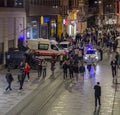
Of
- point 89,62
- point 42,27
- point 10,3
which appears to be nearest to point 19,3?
point 10,3

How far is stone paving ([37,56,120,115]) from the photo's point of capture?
25.5 m

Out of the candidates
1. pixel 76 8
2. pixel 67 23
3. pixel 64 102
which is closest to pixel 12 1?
pixel 64 102

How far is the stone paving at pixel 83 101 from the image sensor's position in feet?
83.8

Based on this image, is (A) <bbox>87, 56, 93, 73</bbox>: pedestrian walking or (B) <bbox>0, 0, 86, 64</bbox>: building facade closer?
(A) <bbox>87, 56, 93, 73</bbox>: pedestrian walking

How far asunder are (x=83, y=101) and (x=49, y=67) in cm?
1632

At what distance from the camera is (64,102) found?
28219 mm

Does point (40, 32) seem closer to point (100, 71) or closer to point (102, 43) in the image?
point (102, 43)

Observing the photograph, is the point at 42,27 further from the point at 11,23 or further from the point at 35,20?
the point at 11,23

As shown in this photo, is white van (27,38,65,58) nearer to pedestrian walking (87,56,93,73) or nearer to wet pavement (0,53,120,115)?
pedestrian walking (87,56,93,73)

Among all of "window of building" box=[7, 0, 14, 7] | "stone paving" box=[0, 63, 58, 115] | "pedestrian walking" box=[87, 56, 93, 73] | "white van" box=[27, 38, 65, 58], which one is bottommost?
"stone paving" box=[0, 63, 58, 115]

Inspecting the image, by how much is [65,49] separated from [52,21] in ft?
67.2

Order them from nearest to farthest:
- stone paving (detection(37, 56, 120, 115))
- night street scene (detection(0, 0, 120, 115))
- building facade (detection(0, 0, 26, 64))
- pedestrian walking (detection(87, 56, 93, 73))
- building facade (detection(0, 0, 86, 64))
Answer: stone paving (detection(37, 56, 120, 115)) → night street scene (detection(0, 0, 120, 115)) → pedestrian walking (detection(87, 56, 93, 73)) → building facade (detection(0, 0, 26, 64)) → building facade (detection(0, 0, 86, 64))

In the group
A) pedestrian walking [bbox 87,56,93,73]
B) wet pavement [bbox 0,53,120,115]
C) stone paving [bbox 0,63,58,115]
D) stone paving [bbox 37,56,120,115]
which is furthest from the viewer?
pedestrian walking [bbox 87,56,93,73]

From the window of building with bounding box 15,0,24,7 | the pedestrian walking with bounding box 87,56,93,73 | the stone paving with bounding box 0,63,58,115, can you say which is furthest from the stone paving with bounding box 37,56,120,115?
the window of building with bounding box 15,0,24,7
